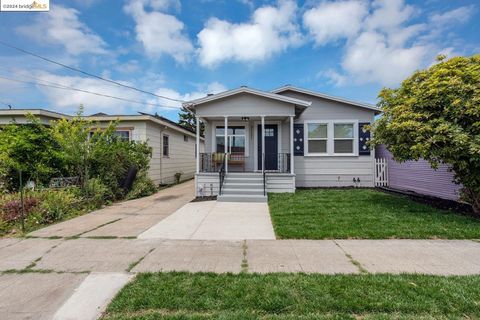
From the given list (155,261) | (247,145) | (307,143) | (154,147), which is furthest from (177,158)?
(155,261)

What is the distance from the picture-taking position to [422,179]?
933cm

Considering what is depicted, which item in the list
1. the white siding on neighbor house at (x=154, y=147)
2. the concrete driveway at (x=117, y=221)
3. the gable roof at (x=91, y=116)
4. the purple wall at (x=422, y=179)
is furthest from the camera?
the white siding on neighbor house at (x=154, y=147)

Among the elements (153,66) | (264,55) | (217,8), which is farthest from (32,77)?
(264,55)

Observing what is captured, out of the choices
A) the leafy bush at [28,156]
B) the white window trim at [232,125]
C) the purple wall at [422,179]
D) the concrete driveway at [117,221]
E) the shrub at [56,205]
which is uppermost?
the white window trim at [232,125]

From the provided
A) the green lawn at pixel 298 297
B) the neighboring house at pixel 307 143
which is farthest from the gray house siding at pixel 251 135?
the green lawn at pixel 298 297

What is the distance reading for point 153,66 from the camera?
57.8 ft

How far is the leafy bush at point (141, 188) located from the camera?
10.3m

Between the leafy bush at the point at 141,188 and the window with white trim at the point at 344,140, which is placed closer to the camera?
the leafy bush at the point at 141,188

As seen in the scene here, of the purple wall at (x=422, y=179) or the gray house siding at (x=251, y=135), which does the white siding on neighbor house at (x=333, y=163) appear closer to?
the gray house siding at (x=251, y=135)

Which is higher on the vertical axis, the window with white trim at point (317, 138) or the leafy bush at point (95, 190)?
the window with white trim at point (317, 138)

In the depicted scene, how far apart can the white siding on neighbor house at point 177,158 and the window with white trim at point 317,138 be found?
8216 millimetres

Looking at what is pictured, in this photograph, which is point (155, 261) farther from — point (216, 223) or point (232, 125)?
point (232, 125)

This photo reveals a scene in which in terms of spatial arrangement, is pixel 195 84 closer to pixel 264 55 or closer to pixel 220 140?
A: pixel 264 55

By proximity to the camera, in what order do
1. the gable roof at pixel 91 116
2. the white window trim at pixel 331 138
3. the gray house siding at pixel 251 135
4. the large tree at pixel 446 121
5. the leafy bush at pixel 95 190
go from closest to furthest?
the large tree at pixel 446 121 → the leafy bush at pixel 95 190 → the gable roof at pixel 91 116 → the white window trim at pixel 331 138 → the gray house siding at pixel 251 135
